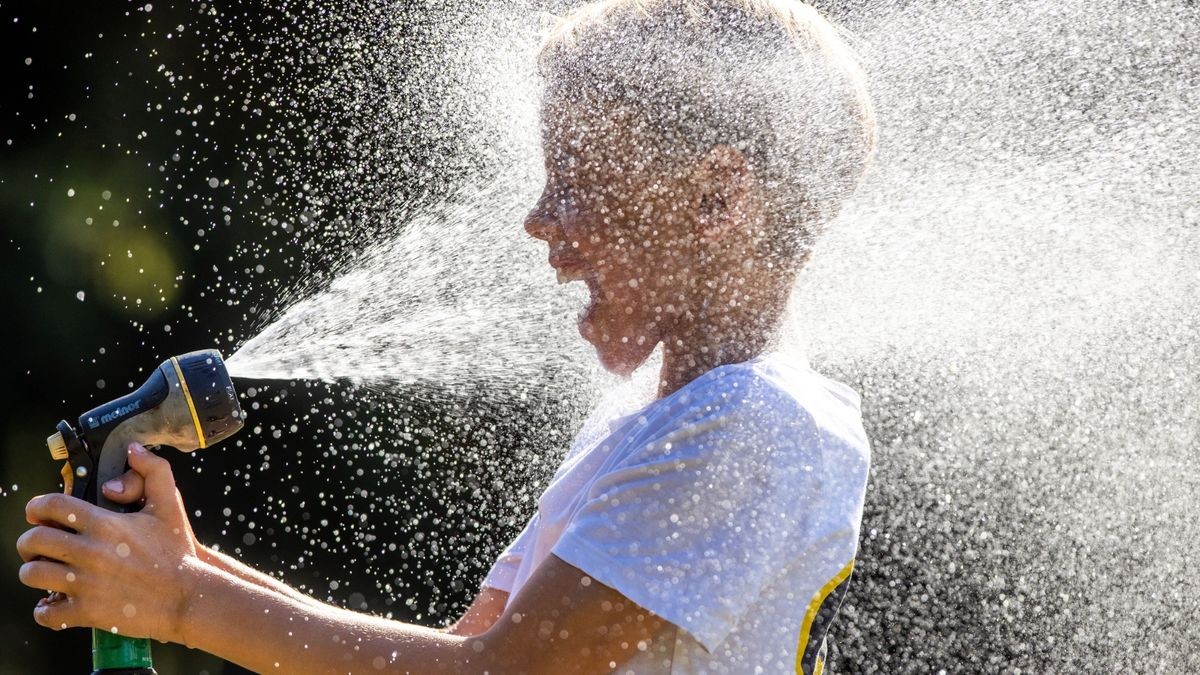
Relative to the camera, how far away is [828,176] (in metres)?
1.81

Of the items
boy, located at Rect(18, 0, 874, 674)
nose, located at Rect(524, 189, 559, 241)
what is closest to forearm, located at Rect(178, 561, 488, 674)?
boy, located at Rect(18, 0, 874, 674)

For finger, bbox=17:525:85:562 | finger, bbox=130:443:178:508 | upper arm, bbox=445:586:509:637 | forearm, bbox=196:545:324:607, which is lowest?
upper arm, bbox=445:586:509:637

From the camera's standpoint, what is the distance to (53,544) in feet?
4.44

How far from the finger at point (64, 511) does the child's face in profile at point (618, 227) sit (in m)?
0.69

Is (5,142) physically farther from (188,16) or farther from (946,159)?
(946,159)

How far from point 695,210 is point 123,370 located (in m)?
2.92

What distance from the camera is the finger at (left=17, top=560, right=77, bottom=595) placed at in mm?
1344

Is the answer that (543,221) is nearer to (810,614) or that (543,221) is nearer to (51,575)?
(810,614)

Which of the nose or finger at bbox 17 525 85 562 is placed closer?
finger at bbox 17 525 85 562

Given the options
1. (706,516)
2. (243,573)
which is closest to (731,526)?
(706,516)

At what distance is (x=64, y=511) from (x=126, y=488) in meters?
0.08

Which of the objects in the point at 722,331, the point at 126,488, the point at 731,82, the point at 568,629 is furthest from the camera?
the point at 731,82

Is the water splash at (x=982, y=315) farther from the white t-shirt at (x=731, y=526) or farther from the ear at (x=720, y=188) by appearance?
the white t-shirt at (x=731, y=526)

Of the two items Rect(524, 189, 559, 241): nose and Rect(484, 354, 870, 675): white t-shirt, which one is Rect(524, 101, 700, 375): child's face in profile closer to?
Rect(524, 189, 559, 241): nose
